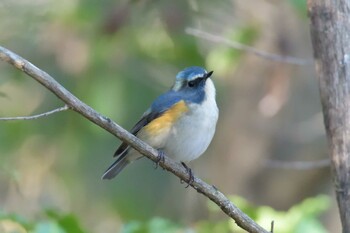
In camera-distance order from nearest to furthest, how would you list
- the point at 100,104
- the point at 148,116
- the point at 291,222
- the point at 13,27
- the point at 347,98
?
1. the point at 347,98
2. the point at 291,222
3. the point at 148,116
4. the point at 100,104
5. the point at 13,27

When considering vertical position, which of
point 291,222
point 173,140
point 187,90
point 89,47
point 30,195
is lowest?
point 291,222

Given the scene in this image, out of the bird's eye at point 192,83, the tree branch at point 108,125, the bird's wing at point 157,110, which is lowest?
the tree branch at point 108,125

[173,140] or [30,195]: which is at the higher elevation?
[30,195]

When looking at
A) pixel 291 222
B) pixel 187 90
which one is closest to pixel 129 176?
pixel 187 90

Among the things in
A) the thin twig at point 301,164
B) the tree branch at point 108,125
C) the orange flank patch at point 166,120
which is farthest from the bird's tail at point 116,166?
the tree branch at point 108,125

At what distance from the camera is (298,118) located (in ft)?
26.7

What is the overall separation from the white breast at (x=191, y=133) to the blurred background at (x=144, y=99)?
1.66 metres

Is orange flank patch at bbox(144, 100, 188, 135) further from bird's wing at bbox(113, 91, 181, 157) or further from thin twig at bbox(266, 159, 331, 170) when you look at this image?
→ thin twig at bbox(266, 159, 331, 170)

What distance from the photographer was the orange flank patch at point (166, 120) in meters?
4.85

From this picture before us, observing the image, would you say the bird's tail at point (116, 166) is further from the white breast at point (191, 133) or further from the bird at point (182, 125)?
the white breast at point (191, 133)

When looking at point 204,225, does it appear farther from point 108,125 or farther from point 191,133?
point 108,125

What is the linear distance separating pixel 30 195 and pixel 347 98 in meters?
4.01

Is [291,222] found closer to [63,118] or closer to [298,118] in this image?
[63,118]

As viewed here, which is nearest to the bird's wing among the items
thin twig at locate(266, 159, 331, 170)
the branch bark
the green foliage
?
the green foliage
